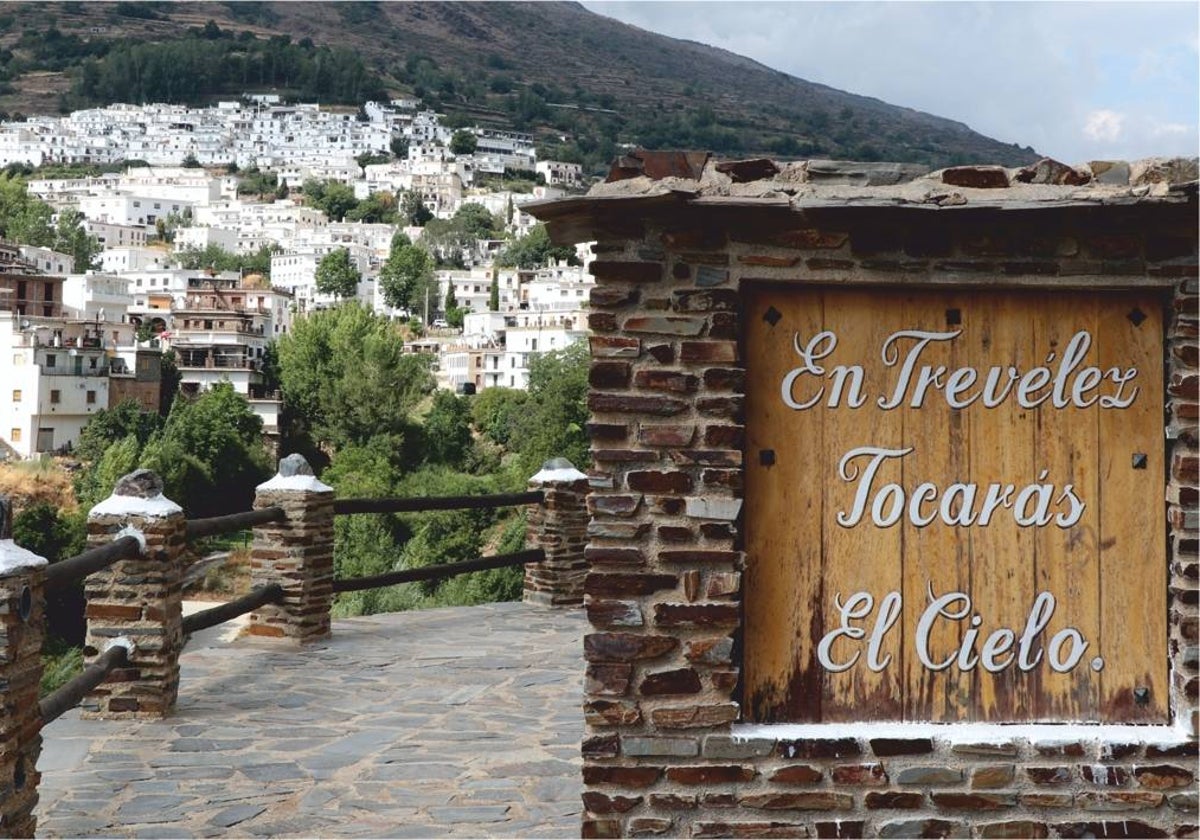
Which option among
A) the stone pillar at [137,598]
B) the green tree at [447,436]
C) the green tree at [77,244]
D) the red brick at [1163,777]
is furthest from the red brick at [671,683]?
the green tree at [77,244]

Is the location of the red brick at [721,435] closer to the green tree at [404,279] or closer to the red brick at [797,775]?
the red brick at [797,775]

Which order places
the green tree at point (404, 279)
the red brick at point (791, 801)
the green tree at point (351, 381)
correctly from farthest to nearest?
the green tree at point (404, 279), the green tree at point (351, 381), the red brick at point (791, 801)

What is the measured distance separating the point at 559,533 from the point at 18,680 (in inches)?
217

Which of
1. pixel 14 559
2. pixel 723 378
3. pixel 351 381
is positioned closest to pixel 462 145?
pixel 351 381

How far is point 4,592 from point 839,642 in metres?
2.54

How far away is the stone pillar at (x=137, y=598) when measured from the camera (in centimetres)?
562

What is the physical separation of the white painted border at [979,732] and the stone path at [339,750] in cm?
101

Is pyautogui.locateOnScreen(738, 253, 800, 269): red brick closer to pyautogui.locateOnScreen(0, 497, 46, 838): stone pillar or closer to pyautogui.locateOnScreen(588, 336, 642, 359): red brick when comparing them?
pyautogui.locateOnScreen(588, 336, 642, 359): red brick

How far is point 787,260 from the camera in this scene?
3.67 m

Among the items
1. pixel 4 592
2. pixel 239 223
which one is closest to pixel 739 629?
pixel 4 592

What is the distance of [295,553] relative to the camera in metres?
7.41

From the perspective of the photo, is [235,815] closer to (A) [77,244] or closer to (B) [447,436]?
(B) [447,436]

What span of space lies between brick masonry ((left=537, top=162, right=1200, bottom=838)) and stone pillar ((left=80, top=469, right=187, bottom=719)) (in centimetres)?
283

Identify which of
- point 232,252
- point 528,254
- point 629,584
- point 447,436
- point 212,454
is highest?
point 232,252
